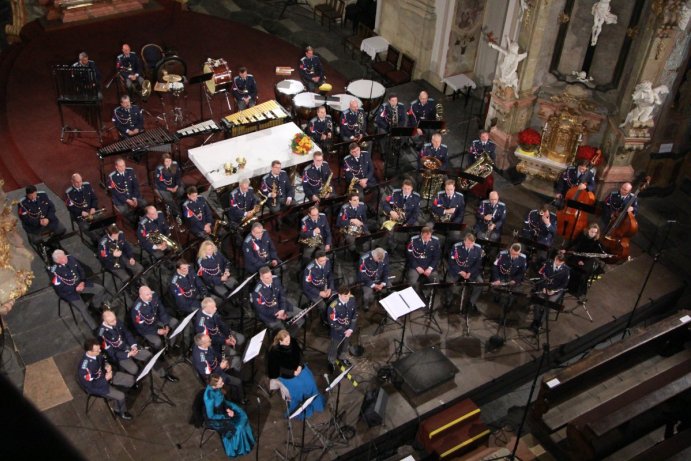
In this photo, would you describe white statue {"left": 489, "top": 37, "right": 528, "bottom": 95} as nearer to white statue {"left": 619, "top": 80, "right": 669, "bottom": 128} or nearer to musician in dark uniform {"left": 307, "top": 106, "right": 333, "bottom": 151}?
white statue {"left": 619, "top": 80, "right": 669, "bottom": 128}

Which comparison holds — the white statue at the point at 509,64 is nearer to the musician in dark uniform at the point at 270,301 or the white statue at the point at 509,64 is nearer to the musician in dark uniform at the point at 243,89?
the musician in dark uniform at the point at 243,89

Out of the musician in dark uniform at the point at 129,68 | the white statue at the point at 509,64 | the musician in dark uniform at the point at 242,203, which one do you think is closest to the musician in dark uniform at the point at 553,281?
the white statue at the point at 509,64

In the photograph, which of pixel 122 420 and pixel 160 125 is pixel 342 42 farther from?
pixel 122 420

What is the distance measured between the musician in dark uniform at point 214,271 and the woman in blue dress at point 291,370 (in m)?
1.84

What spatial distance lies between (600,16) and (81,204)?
8841mm

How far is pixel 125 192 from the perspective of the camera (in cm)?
1234

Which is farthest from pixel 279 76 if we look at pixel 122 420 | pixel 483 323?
pixel 122 420

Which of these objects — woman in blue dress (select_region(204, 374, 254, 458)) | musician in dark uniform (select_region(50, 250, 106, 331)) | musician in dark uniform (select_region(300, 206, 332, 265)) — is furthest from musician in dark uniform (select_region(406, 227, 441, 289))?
musician in dark uniform (select_region(50, 250, 106, 331))

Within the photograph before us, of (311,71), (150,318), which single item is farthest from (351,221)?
(311,71)

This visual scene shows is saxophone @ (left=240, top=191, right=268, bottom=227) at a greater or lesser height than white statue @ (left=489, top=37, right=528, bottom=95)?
lesser

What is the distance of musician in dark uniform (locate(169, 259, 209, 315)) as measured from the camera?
34.6 feet

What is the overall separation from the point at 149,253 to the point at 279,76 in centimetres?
686

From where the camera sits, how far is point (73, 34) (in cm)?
1797

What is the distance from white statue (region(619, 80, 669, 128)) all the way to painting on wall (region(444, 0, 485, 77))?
4367 millimetres
